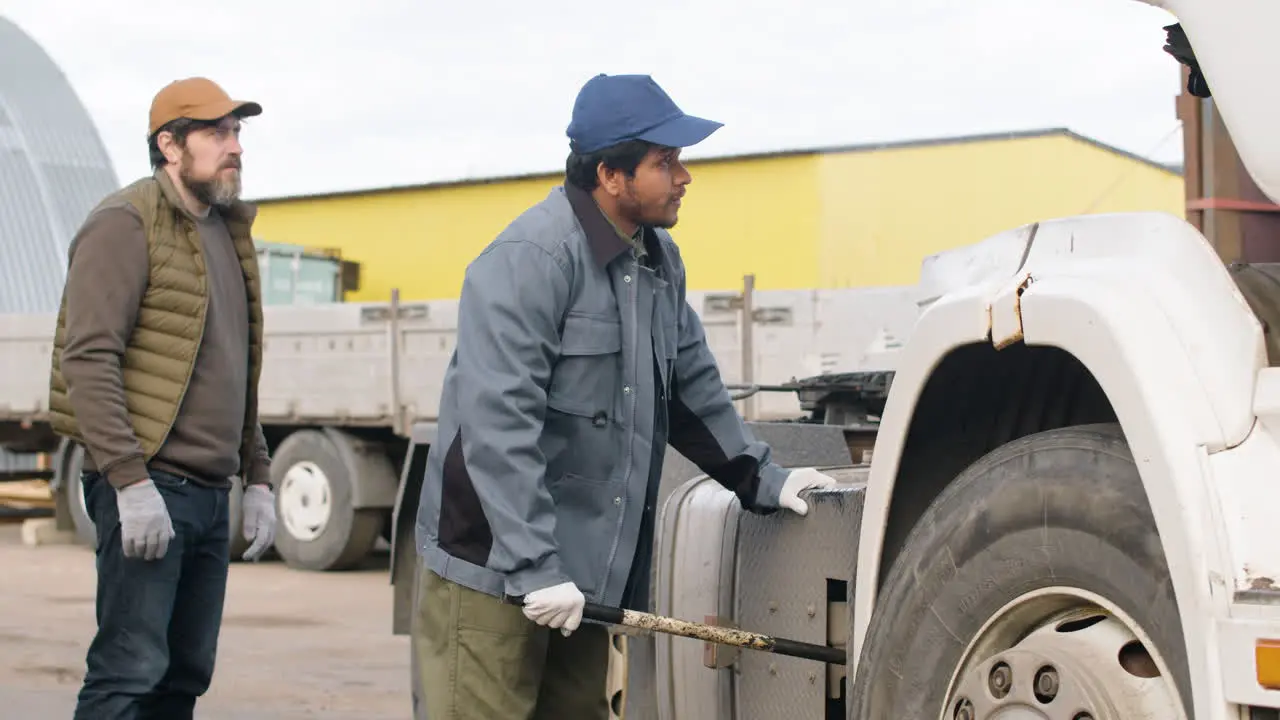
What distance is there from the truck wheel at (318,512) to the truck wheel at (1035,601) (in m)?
9.51

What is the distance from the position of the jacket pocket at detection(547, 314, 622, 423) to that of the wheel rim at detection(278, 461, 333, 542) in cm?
901

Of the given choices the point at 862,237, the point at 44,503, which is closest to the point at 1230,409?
the point at 44,503

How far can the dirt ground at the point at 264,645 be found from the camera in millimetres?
6910

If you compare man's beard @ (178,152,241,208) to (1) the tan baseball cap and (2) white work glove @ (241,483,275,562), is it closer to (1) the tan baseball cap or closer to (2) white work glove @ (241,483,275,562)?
(1) the tan baseball cap

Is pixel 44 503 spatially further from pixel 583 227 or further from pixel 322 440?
pixel 583 227

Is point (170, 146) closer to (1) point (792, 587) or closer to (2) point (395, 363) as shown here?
(1) point (792, 587)

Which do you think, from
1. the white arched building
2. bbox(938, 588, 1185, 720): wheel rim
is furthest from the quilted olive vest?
the white arched building

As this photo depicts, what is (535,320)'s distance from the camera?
136 inches

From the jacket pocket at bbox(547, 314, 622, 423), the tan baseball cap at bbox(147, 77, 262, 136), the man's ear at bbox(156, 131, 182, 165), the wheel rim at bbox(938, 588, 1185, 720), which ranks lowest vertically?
the wheel rim at bbox(938, 588, 1185, 720)

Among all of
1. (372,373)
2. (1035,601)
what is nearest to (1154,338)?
(1035,601)

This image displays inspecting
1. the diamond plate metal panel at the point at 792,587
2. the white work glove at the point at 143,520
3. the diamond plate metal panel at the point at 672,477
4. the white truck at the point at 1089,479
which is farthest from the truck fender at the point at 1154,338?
the white work glove at the point at 143,520

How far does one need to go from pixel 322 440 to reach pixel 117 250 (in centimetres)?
860

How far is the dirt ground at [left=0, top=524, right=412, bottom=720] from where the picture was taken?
6.91m

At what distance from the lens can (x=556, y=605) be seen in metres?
3.33
